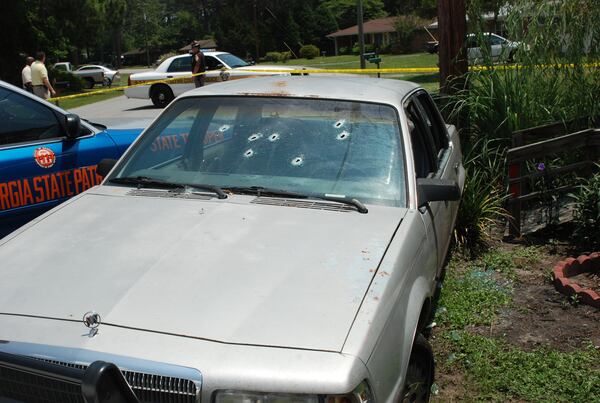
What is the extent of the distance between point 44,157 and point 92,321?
9.98 feet

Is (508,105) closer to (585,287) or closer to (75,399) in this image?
(585,287)

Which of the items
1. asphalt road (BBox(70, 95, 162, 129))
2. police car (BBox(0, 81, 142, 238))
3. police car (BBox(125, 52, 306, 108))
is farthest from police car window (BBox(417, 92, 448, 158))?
police car (BBox(125, 52, 306, 108))

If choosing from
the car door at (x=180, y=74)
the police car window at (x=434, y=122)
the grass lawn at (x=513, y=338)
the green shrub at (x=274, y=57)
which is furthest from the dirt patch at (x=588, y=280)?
the green shrub at (x=274, y=57)

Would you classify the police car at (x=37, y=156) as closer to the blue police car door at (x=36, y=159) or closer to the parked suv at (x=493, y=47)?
the blue police car door at (x=36, y=159)

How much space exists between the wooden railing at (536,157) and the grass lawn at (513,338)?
0.72 m

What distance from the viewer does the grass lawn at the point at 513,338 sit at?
3.59 m

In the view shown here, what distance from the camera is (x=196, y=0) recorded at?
364 feet

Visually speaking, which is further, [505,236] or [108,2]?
[108,2]

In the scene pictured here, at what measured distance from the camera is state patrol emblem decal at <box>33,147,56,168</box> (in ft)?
16.3

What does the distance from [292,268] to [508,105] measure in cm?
493

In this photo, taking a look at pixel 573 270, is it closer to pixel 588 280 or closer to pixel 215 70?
pixel 588 280

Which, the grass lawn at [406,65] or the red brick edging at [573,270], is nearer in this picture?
the red brick edging at [573,270]

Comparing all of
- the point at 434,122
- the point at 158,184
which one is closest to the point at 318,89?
the point at 158,184

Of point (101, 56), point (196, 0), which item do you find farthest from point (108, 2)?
point (196, 0)
